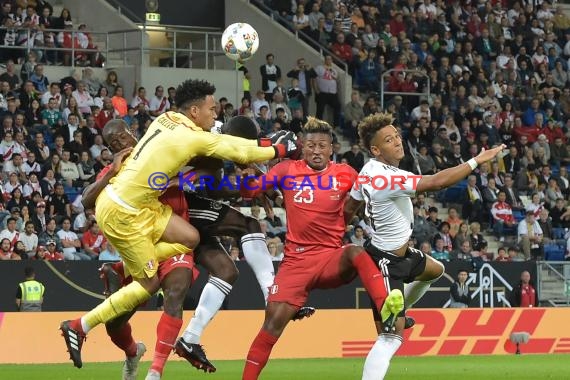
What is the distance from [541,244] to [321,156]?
1676cm

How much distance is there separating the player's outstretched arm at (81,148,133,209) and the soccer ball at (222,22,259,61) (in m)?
6.23

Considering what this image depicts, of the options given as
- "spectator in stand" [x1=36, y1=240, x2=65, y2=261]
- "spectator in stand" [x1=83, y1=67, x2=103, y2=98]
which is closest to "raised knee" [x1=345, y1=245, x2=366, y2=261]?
"spectator in stand" [x1=36, y1=240, x2=65, y2=261]

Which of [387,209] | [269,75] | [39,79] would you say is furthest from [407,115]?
[387,209]

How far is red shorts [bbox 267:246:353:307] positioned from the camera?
11.2 metres

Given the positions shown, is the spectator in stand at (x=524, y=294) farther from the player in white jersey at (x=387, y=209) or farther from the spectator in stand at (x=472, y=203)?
the player in white jersey at (x=387, y=209)

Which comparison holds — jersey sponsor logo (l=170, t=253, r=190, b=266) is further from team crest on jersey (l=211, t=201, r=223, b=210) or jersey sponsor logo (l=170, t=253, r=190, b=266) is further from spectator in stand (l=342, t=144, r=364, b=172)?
spectator in stand (l=342, t=144, r=364, b=172)

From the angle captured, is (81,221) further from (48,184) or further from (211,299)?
(211,299)

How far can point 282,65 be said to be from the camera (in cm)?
3195

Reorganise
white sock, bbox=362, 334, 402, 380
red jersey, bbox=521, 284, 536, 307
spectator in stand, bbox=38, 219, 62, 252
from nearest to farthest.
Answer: white sock, bbox=362, 334, 402, 380 < spectator in stand, bbox=38, 219, 62, 252 < red jersey, bbox=521, 284, 536, 307

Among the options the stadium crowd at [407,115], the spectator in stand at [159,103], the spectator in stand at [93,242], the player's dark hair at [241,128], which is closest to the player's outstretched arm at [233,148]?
the player's dark hair at [241,128]

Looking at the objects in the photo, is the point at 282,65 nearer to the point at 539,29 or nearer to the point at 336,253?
the point at 539,29

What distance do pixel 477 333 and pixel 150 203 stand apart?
11.2 meters

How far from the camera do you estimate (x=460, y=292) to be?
24281 mm

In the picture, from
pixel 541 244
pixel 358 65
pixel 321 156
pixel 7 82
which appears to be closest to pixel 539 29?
pixel 358 65
